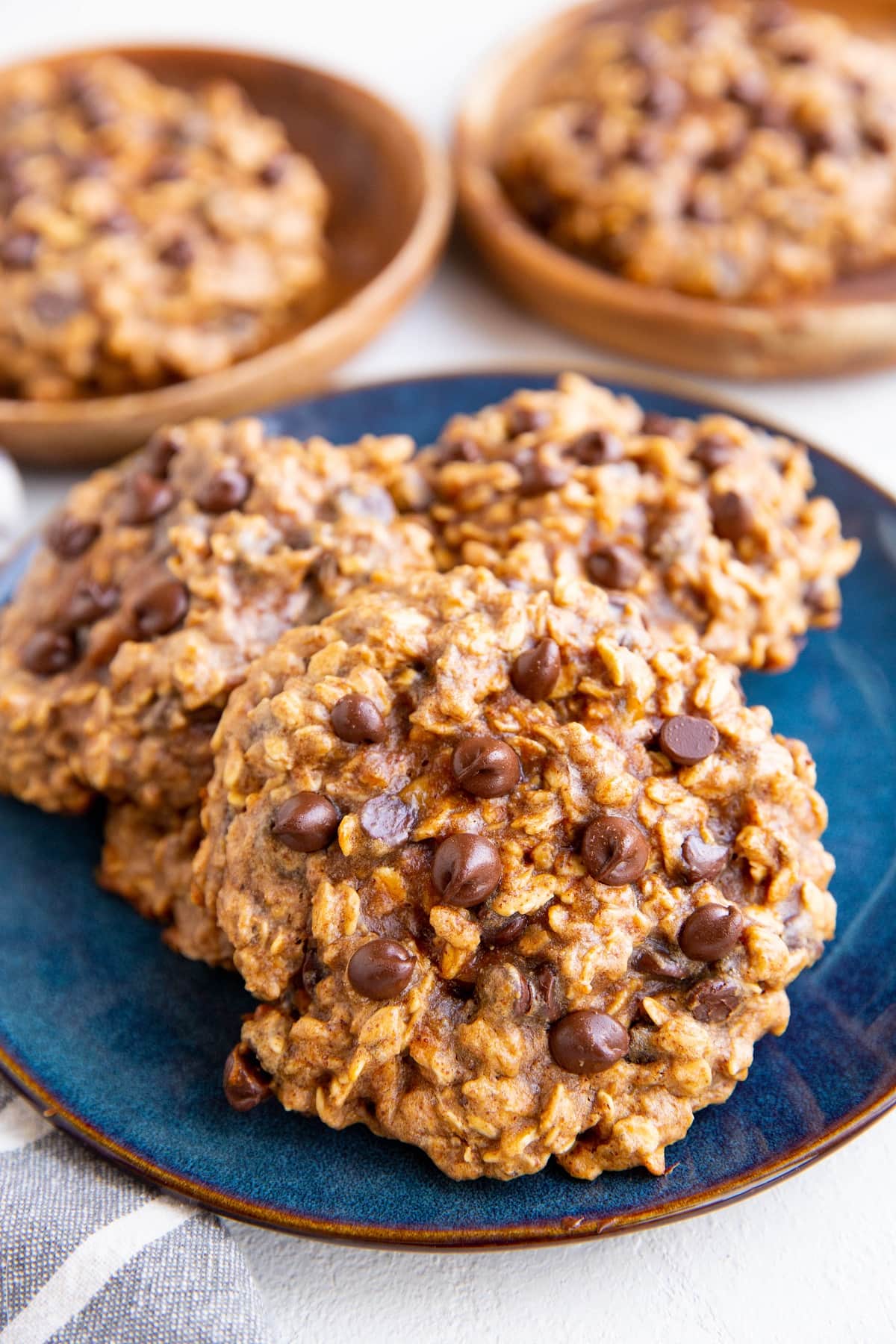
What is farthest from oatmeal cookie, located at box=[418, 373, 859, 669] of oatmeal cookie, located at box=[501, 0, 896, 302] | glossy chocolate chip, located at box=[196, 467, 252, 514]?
oatmeal cookie, located at box=[501, 0, 896, 302]

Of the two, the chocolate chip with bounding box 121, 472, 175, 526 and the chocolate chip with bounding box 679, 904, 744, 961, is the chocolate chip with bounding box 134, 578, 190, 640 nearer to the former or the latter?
the chocolate chip with bounding box 121, 472, 175, 526

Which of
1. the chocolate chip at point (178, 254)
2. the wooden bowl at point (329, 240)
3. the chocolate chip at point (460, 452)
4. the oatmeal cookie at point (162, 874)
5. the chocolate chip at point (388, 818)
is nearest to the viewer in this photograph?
the chocolate chip at point (388, 818)

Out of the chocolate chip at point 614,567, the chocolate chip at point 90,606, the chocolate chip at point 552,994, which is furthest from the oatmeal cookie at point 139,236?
the chocolate chip at point 552,994

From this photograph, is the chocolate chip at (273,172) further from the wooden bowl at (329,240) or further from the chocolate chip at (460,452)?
the chocolate chip at (460,452)

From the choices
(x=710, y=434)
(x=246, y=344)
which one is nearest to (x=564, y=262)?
(x=246, y=344)

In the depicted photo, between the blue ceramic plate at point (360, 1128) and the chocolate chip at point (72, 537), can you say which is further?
the chocolate chip at point (72, 537)

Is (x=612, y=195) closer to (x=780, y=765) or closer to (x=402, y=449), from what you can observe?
(x=402, y=449)

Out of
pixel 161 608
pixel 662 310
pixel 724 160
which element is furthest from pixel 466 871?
pixel 724 160
